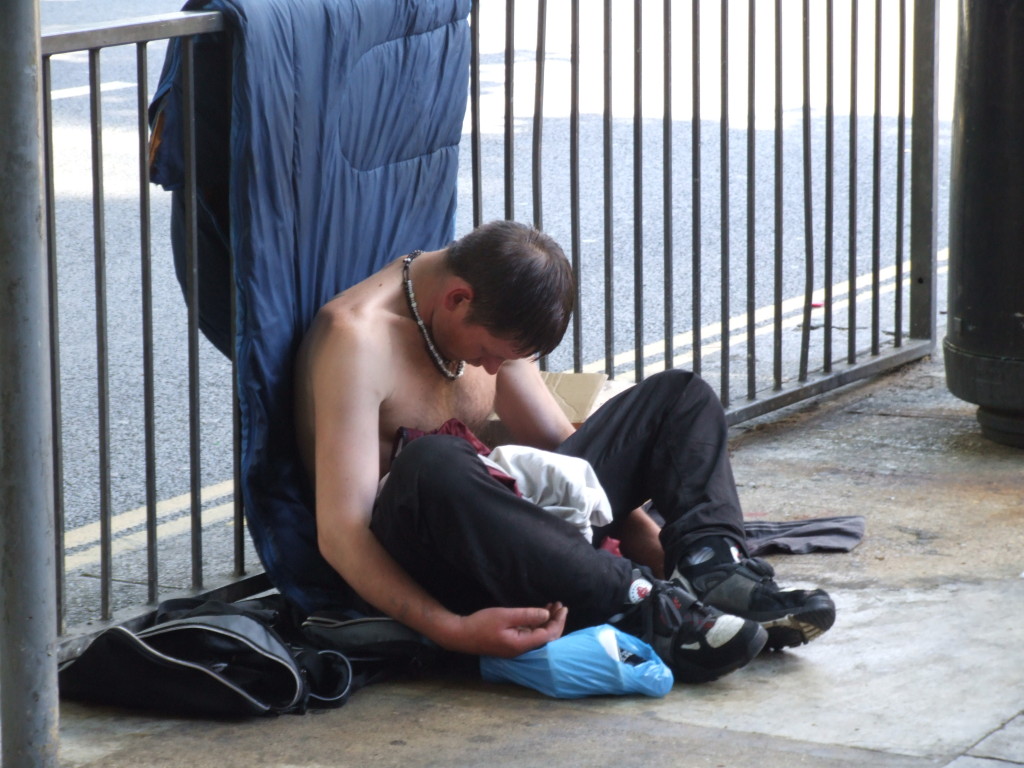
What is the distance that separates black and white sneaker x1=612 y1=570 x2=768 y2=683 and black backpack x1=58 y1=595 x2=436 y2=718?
0.58 metres

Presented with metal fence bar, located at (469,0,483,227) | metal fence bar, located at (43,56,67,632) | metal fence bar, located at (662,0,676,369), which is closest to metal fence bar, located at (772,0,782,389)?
metal fence bar, located at (662,0,676,369)

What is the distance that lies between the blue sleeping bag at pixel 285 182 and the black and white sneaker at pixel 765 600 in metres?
0.77

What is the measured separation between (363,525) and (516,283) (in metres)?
0.58

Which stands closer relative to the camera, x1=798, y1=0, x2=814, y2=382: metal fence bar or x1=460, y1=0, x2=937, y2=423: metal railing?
x1=460, y1=0, x2=937, y2=423: metal railing

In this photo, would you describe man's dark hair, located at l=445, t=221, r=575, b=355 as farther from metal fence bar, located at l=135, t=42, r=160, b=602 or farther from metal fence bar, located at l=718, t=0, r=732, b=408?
metal fence bar, located at l=718, t=0, r=732, b=408

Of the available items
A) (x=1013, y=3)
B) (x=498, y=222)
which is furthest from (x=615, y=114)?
(x=498, y=222)

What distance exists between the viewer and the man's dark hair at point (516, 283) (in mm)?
3373

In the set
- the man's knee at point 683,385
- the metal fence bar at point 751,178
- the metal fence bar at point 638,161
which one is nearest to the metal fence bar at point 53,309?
the man's knee at point 683,385

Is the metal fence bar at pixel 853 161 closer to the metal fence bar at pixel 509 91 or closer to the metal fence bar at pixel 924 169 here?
the metal fence bar at pixel 924 169

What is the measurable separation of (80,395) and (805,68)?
2.74 meters

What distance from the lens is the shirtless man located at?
10.4 ft

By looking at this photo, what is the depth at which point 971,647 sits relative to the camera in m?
3.33

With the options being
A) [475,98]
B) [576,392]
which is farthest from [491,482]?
[475,98]

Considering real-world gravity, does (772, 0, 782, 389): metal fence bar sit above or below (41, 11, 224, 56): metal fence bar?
below
